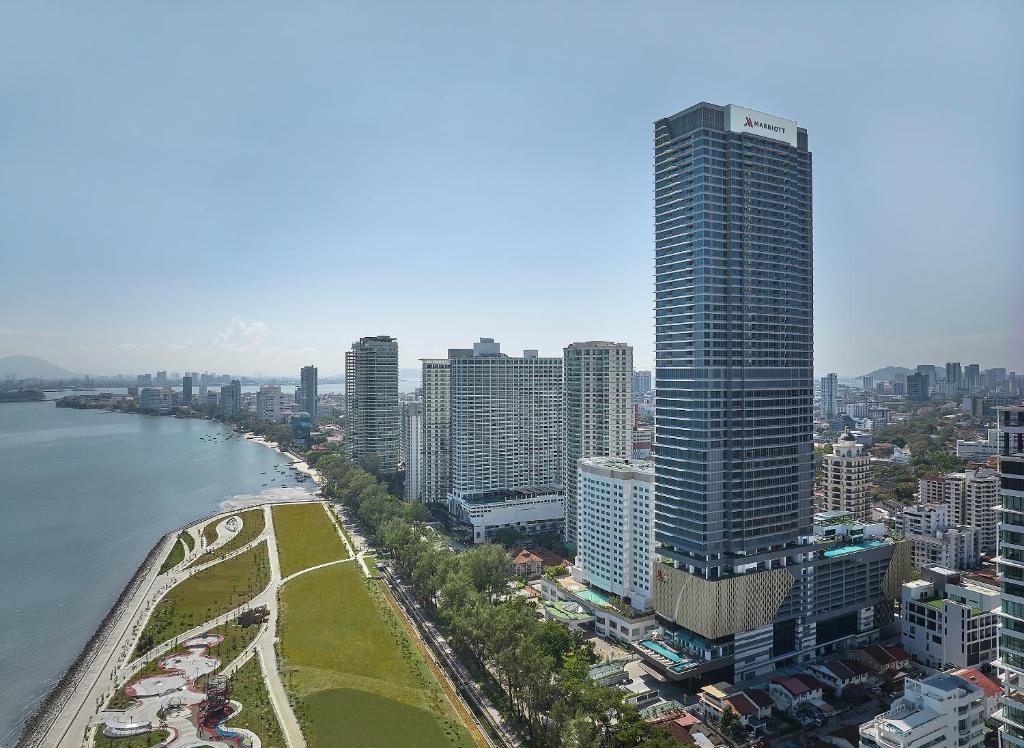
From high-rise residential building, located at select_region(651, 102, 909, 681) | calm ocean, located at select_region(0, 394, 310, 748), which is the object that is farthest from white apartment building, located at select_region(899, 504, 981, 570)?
calm ocean, located at select_region(0, 394, 310, 748)

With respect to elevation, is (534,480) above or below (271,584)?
above

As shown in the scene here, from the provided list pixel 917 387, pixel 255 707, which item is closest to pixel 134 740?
pixel 255 707

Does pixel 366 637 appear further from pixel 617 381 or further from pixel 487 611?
pixel 617 381

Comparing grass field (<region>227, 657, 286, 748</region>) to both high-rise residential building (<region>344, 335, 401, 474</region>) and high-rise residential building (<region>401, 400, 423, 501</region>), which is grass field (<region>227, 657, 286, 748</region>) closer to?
high-rise residential building (<region>401, 400, 423, 501</region>)

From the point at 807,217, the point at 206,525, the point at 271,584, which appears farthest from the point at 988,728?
the point at 206,525

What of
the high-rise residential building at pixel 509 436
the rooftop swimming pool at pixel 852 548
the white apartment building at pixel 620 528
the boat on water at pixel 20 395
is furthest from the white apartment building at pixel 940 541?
the boat on water at pixel 20 395

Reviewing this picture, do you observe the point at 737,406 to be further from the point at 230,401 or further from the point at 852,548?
the point at 230,401
